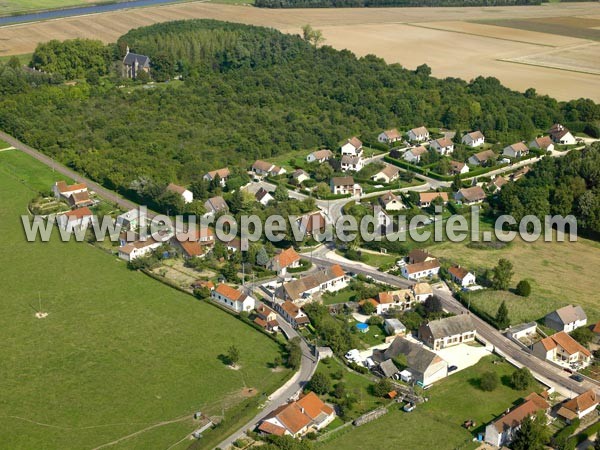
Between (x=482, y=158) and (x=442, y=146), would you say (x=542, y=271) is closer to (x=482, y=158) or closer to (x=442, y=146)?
(x=482, y=158)

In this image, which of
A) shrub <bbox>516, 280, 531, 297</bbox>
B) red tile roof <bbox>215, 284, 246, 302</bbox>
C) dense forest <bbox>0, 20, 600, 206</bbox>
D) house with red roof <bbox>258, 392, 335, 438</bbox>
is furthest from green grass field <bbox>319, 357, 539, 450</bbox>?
dense forest <bbox>0, 20, 600, 206</bbox>

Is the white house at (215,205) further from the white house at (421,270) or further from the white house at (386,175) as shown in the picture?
the white house at (421,270)

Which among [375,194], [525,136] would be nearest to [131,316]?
[375,194]

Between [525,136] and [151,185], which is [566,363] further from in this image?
[525,136]

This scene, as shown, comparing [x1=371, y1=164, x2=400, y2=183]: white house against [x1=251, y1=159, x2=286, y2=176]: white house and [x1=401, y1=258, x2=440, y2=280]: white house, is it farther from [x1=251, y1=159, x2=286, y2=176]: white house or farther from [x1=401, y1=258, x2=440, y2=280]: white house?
[x1=401, y1=258, x2=440, y2=280]: white house

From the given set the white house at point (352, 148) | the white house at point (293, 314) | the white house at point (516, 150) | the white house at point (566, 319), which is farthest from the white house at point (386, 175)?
the white house at point (566, 319)

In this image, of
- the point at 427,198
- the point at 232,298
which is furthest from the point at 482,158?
the point at 232,298
